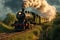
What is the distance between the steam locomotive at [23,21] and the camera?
20641 millimetres

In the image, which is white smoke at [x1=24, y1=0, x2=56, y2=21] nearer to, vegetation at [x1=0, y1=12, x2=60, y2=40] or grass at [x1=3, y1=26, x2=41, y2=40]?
vegetation at [x1=0, y1=12, x2=60, y2=40]

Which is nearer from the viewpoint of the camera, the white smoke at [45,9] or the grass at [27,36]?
the grass at [27,36]

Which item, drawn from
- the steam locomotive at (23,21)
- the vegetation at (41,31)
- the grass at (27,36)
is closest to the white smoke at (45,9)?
the steam locomotive at (23,21)

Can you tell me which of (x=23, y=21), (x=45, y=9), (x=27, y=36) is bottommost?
(x=27, y=36)

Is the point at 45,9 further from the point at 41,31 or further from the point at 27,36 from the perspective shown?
the point at 27,36

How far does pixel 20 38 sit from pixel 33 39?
4.16ft

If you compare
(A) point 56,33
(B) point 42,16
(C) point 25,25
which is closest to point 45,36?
(A) point 56,33

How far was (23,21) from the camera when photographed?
69.2ft

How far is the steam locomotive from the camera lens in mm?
20641

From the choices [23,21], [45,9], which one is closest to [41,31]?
[23,21]

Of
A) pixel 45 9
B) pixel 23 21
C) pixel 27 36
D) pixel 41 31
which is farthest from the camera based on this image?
pixel 45 9

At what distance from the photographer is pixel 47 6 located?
2553cm

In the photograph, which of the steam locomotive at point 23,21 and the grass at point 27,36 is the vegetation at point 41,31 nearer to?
the grass at point 27,36

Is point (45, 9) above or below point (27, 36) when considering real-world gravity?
above
